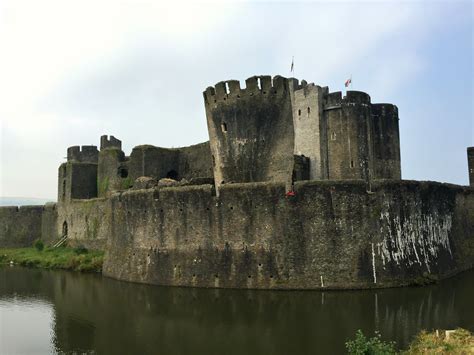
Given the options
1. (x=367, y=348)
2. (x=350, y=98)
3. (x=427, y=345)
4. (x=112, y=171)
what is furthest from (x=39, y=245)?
(x=427, y=345)

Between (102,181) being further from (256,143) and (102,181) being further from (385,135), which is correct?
(385,135)

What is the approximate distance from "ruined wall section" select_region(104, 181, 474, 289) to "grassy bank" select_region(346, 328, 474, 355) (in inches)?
278

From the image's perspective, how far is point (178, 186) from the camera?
22984mm

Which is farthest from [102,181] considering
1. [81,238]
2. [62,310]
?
[62,310]

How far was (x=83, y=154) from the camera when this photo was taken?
40344 millimetres

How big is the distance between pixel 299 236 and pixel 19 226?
2871cm

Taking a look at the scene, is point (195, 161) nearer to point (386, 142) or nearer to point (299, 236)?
point (386, 142)

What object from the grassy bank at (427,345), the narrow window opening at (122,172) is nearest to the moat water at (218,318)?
the grassy bank at (427,345)

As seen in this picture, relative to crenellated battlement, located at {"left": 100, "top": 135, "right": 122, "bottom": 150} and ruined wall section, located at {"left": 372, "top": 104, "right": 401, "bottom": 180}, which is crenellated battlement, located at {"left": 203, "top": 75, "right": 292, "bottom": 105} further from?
crenellated battlement, located at {"left": 100, "top": 135, "right": 122, "bottom": 150}

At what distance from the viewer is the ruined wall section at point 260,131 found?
958 inches

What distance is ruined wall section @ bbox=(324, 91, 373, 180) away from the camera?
1051 inches

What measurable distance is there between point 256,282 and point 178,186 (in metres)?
6.24

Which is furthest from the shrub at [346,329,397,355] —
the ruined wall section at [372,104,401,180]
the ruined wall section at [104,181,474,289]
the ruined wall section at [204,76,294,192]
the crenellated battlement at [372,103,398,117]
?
the crenellated battlement at [372,103,398,117]

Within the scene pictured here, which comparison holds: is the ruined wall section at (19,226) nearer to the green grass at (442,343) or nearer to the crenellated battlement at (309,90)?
the crenellated battlement at (309,90)
